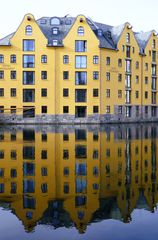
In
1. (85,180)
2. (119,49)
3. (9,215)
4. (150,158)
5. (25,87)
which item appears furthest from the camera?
(119,49)

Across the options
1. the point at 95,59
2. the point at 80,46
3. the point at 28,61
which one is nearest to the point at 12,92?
the point at 28,61

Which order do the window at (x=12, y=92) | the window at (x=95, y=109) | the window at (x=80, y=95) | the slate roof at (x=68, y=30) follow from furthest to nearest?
the slate roof at (x=68, y=30)
the window at (x=95, y=109)
the window at (x=80, y=95)
the window at (x=12, y=92)

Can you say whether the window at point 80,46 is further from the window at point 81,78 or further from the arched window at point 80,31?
the window at point 81,78

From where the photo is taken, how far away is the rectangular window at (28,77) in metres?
61.6

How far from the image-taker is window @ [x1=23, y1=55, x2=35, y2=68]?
→ 61.5m

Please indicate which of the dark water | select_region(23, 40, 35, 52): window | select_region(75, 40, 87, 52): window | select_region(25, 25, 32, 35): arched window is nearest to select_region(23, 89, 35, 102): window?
select_region(23, 40, 35, 52): window

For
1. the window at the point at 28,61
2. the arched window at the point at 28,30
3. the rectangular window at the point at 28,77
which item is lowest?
the rectangular window at the point at 28,77

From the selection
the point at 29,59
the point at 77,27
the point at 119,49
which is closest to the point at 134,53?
the point at 119,49

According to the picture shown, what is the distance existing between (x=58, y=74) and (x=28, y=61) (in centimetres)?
626

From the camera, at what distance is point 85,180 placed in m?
12.4

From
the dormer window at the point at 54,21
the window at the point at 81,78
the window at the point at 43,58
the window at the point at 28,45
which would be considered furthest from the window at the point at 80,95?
the dormer window at the point at 54,21

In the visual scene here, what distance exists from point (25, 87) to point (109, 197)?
2094 inches

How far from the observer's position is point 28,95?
202ft

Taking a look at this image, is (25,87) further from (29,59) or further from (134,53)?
(134,53)
